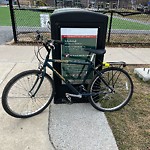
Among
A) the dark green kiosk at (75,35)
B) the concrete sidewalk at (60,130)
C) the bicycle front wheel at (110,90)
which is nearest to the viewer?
the concrete sidewalk at (60,130)

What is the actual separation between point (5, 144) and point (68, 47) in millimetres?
1517

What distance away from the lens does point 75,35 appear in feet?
8.98

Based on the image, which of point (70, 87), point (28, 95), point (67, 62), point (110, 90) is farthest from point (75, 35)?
point (28, 95)

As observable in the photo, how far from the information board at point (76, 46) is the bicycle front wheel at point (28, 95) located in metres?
0.37

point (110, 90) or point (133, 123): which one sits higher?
point (110, 90)

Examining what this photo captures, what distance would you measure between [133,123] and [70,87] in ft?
3.44

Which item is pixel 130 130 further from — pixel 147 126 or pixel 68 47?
pixel 68 47

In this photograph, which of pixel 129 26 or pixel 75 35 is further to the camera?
pixel 129 26

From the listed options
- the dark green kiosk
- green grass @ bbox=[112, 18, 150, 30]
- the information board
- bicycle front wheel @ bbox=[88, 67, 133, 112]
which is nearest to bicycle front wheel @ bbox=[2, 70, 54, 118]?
the dark green kiosk

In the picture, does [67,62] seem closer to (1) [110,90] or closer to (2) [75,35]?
(2) [75,35]

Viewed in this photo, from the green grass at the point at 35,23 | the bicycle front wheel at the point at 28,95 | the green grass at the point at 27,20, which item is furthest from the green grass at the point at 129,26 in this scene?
the bicycle front wheel at the point at 28,95

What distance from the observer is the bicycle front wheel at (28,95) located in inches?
103

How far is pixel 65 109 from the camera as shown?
9.98ft

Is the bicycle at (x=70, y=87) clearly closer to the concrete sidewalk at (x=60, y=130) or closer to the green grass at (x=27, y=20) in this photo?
the concrete sidewalk at (x=60, y=130)
